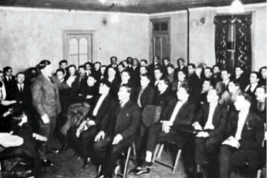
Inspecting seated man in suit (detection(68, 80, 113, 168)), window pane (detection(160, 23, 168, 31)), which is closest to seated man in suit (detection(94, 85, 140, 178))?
seated man in suit (detection(68, 80, 113, 168))

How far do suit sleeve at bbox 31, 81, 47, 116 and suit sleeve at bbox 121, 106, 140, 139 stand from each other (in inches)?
59.7

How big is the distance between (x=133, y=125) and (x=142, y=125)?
0.57 m

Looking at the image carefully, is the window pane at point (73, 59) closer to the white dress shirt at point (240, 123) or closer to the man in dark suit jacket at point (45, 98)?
the man in dark suit jacket at point (45, 98)

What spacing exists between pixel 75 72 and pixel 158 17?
4.74m

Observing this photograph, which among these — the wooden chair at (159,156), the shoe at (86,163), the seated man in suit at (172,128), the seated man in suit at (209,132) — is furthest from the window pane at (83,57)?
the seated man in suit at (209,132)

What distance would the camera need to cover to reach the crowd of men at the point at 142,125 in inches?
171

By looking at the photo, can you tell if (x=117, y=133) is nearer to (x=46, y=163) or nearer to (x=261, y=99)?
(x=46, y=163)

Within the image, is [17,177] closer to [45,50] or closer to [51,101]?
[51,101]

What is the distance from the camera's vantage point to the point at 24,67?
929cm

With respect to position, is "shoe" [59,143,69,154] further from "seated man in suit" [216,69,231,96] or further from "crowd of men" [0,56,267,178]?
"seated man in suit" [216,69,231,96]

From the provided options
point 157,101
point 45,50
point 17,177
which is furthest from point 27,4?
point 17,177

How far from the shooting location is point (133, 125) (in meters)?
4.90

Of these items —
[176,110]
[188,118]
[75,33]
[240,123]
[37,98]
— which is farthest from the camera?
[75,33]

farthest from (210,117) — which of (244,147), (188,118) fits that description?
(244,147)
